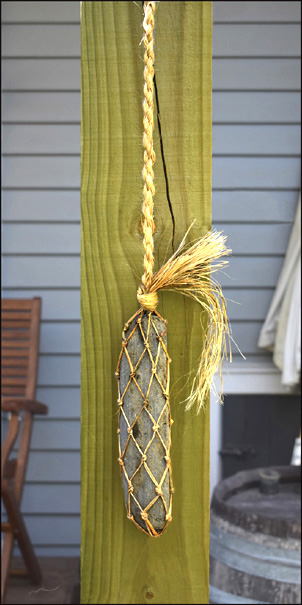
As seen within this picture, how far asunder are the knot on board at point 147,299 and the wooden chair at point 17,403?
1.41 meters

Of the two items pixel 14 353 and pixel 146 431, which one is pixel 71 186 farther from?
pixel 146 431

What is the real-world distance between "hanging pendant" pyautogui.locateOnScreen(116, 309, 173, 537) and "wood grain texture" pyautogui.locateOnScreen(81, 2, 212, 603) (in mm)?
51

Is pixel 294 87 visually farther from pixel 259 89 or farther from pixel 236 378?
pixel 236 378

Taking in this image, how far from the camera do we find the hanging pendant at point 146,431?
56 centimetres

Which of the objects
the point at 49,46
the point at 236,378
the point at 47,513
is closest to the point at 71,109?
the point at 49,46

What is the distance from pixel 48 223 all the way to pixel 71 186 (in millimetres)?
172

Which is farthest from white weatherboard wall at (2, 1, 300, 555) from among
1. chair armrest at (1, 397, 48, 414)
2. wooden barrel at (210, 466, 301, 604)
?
wooden barrel at (210, 466, 301, 604)

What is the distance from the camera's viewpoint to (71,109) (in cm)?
236

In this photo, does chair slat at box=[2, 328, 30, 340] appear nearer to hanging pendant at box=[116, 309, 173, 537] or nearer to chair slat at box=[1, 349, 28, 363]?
chair slat at box=[1, 349, 28, 363]

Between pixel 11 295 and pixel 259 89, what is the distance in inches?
50.3

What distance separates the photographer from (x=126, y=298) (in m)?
0.63

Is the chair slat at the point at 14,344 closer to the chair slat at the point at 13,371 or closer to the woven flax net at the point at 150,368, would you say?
the chair slat at the point at 13,371

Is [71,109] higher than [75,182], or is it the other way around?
[71,109]

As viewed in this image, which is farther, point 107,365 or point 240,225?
point 240,225
